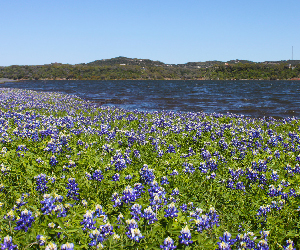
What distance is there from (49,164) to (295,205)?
5296 millimetres

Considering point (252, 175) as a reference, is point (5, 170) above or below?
above

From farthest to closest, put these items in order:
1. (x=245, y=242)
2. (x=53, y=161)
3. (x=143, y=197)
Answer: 1. (x=53, y=161)
2. (x=143, y=197)
3. (x=245, y=242)

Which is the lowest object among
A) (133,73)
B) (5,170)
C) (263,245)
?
(263,245)

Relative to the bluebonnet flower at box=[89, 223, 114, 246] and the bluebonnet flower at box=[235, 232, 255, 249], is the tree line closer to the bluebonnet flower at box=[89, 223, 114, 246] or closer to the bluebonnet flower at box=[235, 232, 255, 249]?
the bluebonnet flower at box=[89, 223, 114, 246]

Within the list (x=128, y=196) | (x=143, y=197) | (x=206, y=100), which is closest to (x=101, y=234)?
(x=128, y=196)

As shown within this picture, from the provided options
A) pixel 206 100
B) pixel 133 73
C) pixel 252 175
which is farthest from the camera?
pixel 133 73

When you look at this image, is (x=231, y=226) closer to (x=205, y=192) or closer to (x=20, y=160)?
(x=205, y=192)

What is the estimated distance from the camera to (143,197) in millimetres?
4719

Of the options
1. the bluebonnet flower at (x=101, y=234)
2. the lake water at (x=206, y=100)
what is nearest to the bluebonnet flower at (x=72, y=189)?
the bluebonnet flower at (x=101, y=234)

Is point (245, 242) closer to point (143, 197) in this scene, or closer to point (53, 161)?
point (143, 197)

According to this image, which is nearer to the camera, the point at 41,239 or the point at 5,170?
the point at 41,239

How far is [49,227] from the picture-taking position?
10.5ft

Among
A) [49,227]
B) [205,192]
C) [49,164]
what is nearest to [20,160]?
[49,164]

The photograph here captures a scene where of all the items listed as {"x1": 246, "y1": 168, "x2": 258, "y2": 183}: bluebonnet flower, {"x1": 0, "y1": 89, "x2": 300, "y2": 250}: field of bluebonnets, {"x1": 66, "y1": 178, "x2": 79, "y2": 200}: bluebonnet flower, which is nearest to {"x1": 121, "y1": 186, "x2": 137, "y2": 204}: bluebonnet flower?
{"x1": 0, "y1": 89, "x2": 300, "y2": 250}: field of bluebonnets
